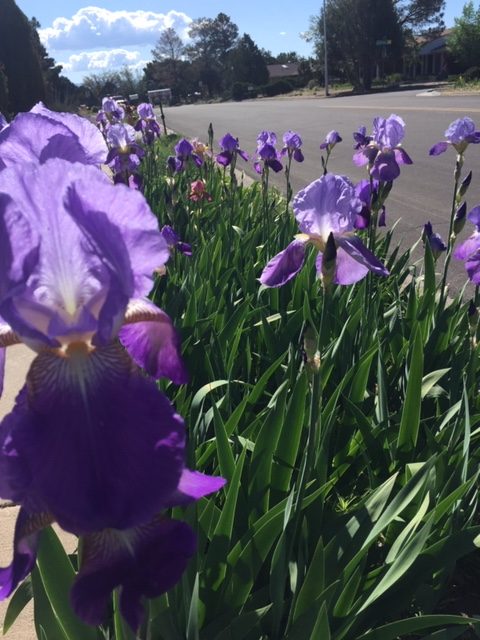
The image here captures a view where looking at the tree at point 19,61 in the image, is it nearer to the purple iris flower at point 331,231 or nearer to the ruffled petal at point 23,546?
the purple iris flower at point 331,231

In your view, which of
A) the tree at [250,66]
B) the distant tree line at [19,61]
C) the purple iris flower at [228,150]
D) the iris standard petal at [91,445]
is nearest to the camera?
the iris standard petal at [91,445]

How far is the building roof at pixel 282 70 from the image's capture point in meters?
82.5

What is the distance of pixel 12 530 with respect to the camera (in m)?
1.94

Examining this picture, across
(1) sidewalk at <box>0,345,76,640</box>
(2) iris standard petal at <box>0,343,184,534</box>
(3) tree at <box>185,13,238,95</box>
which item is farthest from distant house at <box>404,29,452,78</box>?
(2) iris standard petal at <box>0,343,184,534</box>

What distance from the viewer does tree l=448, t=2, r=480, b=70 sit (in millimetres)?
44562

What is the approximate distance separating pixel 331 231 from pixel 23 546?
1174 millimetres

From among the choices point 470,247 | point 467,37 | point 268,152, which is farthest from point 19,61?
point 467,37

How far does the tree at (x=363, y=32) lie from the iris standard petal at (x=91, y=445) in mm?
53975

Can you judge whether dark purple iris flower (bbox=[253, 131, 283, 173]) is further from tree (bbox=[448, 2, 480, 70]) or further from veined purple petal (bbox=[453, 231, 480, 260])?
tree (bbox=[448, 2, 480, 70])

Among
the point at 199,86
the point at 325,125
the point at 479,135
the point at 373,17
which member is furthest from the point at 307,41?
the point at 479,135

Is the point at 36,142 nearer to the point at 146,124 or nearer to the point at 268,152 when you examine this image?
the point at 268,152

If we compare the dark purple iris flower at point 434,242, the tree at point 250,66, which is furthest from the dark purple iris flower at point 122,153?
the tree at point 250,66

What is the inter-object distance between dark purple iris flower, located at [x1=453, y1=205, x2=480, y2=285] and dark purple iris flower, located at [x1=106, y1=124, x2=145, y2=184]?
6.89ft

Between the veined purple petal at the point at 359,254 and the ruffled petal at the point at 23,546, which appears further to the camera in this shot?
the veined purple petal at the point at 359,254
